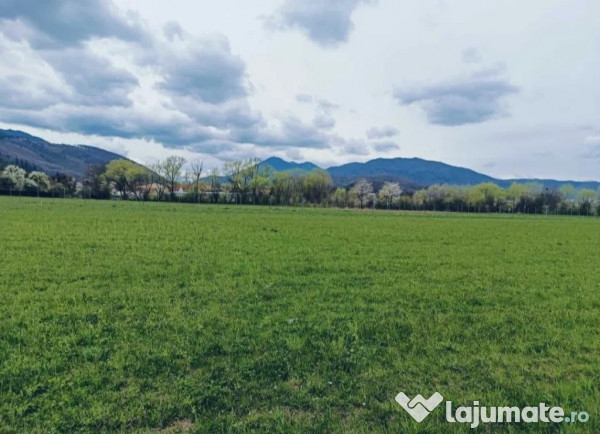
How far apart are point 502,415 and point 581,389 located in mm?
1568

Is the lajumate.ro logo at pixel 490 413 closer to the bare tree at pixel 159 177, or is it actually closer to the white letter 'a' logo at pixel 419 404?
the white letter 'a' logo at pixel 419 404

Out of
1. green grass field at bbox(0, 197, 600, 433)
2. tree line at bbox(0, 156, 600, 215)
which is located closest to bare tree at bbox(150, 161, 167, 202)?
tree line at bbox(0, 156, 600, 215)

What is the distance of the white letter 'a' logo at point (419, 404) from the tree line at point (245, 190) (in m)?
121

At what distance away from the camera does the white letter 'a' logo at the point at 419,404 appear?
4555 millimetres

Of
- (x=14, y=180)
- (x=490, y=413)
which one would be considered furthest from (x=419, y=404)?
(x=14, y=180)

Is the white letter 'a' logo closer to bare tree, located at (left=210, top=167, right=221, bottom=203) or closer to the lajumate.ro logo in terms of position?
the lajumate.ro logo

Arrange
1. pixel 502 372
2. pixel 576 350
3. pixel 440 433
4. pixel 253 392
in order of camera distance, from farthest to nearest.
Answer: pixel 576 350 < pixel 502 372 < pixel 253 392 < pixel 440 433

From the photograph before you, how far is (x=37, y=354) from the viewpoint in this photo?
5.75 m

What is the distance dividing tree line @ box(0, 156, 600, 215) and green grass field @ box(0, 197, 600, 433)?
4520 inches

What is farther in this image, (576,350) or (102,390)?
(576,350)

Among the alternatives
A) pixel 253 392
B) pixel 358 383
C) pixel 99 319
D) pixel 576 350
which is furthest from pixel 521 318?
pixel 99 319

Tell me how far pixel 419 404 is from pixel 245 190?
128 metres

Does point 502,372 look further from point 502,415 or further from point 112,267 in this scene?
point 112,267

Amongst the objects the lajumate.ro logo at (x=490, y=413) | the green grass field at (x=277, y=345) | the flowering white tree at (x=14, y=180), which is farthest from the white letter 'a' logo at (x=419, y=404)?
the flowering white tree at (x=14, y=180)
